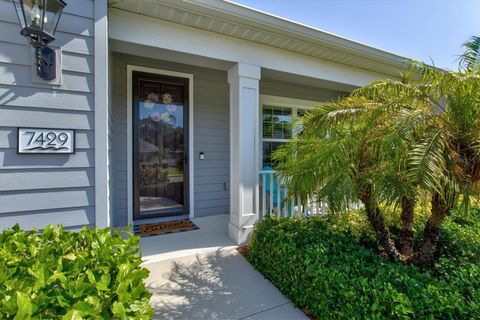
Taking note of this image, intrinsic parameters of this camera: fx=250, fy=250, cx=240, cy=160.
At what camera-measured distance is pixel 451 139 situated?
185cm

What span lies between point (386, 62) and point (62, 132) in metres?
4.64

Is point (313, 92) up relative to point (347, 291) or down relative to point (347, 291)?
up

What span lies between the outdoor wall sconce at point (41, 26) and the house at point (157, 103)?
7 cm

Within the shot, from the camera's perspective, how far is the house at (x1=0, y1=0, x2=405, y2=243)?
2.02 m

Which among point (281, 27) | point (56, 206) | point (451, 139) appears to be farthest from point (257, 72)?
point (56, 206)

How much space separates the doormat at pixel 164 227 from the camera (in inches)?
144

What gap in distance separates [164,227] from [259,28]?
10.2ft

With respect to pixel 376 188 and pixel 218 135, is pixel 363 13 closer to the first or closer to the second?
pixel 218 135

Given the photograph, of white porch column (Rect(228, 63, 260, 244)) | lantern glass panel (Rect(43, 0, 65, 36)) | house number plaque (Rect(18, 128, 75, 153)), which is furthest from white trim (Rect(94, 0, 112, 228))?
white porch column (Rect(228, 63, 260, 244))

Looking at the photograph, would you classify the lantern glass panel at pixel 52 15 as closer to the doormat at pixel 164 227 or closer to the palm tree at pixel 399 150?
the palm tree at pixel 399 150

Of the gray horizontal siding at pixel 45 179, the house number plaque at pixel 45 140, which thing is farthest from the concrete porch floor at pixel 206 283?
the house number plaque at pixel 45 140

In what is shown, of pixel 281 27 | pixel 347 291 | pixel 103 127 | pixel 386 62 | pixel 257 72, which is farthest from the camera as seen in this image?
pixel 386 62

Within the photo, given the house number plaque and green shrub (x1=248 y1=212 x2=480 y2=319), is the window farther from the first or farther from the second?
the house number plaque

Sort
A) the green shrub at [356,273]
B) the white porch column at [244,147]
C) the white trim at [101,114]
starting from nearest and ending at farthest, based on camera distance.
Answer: the green shrub at [356,273]
the white trim at [101,114]
the white porch column at [244,147]
